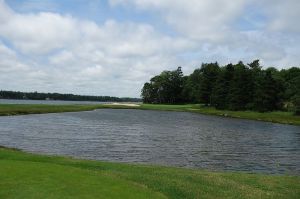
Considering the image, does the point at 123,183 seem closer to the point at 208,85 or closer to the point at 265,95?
the point at 265,95

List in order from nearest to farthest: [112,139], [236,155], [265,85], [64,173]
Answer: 1. [64,173]
2. [236,155]
3. [112,139]
4. [265,85]

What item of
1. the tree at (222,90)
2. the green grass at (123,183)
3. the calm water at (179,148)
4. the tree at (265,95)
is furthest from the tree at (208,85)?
the green grass at (123,183)

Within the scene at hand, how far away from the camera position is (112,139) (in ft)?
184

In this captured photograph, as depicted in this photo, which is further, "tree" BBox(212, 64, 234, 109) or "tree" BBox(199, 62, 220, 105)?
"tree" BBox(199, 62, 220, 105)

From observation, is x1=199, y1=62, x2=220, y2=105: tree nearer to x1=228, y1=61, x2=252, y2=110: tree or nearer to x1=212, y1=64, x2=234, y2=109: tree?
x1=212, y1=64, x2=234, y2=109: tree

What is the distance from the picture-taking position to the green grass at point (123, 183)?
54.9ft

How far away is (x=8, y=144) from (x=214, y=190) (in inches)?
1265

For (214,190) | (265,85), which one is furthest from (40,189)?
(265,85)

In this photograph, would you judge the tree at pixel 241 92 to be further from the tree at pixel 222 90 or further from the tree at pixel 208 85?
the tree at pixel 208 85

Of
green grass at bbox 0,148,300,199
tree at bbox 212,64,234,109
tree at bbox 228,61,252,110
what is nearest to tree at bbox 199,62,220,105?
tree at bbox 212,64,234,109

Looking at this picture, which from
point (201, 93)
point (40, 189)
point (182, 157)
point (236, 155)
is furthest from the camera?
point (201, 93)

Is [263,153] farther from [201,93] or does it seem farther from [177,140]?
[201,93]

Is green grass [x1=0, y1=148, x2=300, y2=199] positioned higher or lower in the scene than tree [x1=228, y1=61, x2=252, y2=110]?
lower

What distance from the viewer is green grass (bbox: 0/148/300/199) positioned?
16.7m
